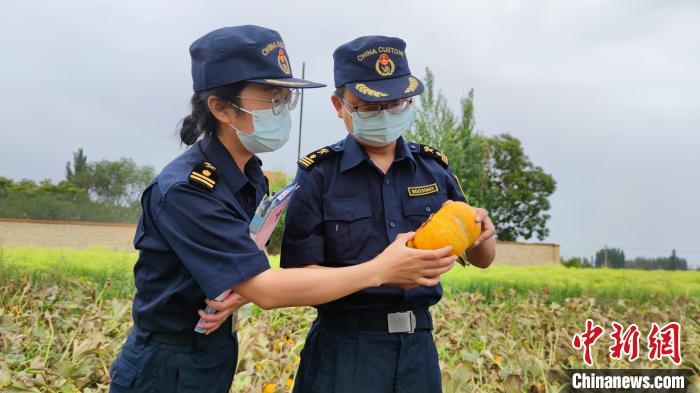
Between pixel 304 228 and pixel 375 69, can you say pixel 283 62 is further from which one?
pixel 304 228

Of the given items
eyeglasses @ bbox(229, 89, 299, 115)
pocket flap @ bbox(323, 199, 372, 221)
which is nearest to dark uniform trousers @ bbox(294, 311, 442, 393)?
pocket flap @ bbox(323, 199, 372, 221)

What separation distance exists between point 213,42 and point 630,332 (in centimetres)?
366

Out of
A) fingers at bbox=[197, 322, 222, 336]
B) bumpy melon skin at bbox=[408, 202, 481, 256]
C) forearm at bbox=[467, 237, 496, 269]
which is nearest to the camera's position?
fingers at bbox=[197, 322, 222, 336]

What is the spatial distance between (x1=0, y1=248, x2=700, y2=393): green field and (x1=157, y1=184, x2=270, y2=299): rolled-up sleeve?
1.55 m

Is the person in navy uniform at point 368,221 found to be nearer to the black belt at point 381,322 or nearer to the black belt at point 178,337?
the black belt at point 381,322

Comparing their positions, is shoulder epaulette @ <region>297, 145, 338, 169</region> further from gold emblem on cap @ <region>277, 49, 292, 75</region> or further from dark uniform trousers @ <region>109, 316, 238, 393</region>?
dark uniform trousers @ <region>109, 316, 238, 393</region>

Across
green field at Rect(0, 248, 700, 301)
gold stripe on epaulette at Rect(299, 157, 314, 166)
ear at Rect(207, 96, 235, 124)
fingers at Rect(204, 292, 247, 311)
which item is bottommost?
green field at Rect(0, 248, 700, 301)

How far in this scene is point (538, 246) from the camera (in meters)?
24.5

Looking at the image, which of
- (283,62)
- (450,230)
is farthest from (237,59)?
(450,230)

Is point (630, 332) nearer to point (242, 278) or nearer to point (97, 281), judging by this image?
point (242, 278)

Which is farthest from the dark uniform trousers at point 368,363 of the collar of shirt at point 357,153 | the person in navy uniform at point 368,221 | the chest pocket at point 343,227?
the collar of shirt at point 357,153

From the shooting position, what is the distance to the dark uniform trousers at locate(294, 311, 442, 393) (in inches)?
88.2

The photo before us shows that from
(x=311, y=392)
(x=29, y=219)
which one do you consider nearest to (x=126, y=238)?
(x=29, y=219)

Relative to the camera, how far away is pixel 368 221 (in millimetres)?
2373
